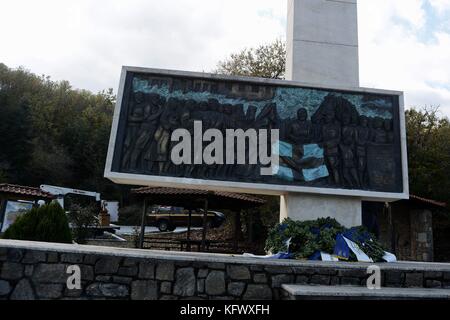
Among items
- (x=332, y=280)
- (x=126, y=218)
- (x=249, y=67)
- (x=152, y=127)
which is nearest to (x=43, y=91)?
(x=126, y=218)

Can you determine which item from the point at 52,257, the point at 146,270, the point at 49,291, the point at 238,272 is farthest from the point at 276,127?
the point at 49,291

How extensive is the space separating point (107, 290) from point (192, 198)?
934cm

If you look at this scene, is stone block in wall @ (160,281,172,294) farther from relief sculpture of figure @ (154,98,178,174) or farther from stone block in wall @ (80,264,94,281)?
relief sculpture of figure @ (154,98,178,174)

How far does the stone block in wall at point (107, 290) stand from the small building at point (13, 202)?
10.2 metres

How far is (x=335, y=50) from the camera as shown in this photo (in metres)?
8.29

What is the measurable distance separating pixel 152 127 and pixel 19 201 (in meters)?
9.61

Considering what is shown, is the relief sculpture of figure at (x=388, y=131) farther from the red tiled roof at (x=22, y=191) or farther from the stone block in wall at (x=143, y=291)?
the red tiled roof at (x=22, y=191)

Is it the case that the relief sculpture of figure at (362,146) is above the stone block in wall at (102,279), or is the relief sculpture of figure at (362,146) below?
above

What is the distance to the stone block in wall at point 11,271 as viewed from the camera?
5.05 metres

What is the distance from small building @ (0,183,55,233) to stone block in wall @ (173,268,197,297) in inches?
420

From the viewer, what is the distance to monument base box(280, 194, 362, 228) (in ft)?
23.8

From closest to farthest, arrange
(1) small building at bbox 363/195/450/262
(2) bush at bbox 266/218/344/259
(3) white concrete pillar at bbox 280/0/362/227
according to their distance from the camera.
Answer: (2) bush at bbox 266/218/344/259
(3) white concrete pillar at bbox 280/0/362/227
(1) small building at bbox 363/195/450/262

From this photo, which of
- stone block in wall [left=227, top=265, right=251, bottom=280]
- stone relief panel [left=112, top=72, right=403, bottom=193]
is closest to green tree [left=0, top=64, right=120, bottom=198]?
stone relief panel [left=112, top=72, right=403, bottom=193]

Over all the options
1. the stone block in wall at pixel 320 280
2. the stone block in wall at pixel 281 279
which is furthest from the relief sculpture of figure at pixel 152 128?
the stone block in wall at pixel 320 280
